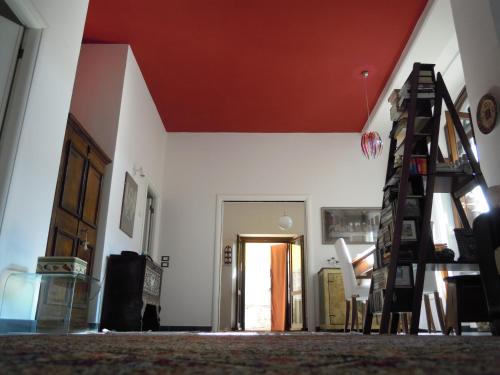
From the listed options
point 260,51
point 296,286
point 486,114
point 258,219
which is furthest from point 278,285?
point 486,114

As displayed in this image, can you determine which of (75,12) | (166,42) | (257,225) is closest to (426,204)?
(75,12)

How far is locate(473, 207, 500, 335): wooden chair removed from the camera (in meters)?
1.90

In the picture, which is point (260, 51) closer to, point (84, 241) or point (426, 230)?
point (84, 241)

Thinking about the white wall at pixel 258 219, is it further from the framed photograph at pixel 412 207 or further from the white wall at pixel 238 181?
the framed photograph at pixel 412 207

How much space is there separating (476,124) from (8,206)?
11.8 feet

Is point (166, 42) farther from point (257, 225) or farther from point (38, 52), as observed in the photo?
point (257, 225)

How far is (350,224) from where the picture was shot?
6742mm

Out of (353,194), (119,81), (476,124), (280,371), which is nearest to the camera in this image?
(280,371)

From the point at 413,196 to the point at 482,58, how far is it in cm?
152

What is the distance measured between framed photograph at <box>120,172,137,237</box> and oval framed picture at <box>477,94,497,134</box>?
3.85 metres

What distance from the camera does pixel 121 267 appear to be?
4453 mm

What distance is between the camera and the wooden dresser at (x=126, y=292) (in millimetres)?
4266

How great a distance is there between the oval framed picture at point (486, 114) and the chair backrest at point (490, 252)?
145cm

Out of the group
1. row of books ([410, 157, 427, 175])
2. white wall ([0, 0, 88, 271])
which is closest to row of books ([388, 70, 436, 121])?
row of books ([410, 157, 427, 175])
